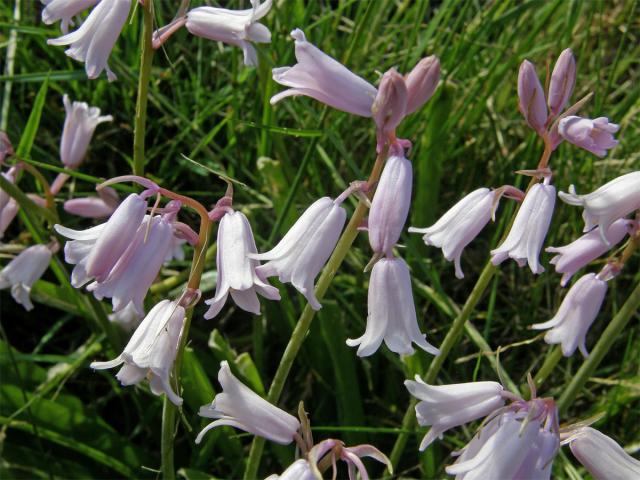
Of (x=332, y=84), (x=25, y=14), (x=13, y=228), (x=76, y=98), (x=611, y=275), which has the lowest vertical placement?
(x=13, y=228)

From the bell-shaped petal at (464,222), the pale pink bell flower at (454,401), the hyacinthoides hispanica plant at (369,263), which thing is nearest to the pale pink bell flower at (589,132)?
the hyacinthoides hispanica plant at (369,263)

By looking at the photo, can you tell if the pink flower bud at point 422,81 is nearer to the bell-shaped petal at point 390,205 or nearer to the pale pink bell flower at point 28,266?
the bell-shaped petal at point 390,205

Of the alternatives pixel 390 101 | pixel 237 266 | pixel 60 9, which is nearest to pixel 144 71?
pixel 60 9

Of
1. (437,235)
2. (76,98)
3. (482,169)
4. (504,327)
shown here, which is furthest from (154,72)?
(437,235)

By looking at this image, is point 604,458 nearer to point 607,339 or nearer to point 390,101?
point 607,339

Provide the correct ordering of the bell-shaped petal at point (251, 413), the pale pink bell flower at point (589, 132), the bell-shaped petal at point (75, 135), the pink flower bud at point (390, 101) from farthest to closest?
1. the bell-shaped petal at point (75, 135)
2. the pale pink bell flower at point (589, 132)
3. the bell-shaped petal at point (251, 413)
4. the pink flower bud at point (390, 101)

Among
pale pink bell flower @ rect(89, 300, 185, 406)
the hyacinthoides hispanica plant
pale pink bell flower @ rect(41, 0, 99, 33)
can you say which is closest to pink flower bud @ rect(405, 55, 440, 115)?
the hyacinthoides hispanica plant

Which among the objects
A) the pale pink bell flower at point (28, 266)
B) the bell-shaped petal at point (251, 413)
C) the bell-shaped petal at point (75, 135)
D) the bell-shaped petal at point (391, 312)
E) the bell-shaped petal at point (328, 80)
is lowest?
the pale pink bell flower at point (28, 266)

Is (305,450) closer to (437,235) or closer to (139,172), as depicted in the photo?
(437,235)
